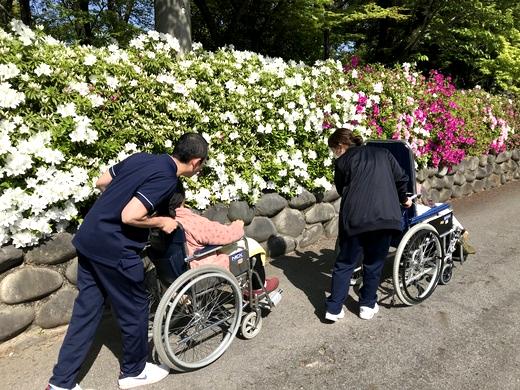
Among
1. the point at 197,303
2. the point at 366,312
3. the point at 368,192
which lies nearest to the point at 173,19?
the point at 368,192

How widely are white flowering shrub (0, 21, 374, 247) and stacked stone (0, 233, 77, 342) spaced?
13cm

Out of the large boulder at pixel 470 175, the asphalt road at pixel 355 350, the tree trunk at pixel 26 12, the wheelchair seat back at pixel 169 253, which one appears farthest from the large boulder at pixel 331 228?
the tree trunk at pixel 26 12

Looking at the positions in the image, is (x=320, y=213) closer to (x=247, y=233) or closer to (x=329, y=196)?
(x=329, y=196)

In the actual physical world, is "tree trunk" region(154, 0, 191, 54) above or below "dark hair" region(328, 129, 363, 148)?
above

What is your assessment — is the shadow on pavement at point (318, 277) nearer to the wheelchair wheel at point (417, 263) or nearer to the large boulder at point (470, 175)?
the wheelchair wheel at point (417, 263)

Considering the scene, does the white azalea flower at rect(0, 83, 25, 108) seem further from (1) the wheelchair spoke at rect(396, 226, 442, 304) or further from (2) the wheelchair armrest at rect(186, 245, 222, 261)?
Answer: (1) the wheelchair spoke at rect(396, 226, 442, 304)

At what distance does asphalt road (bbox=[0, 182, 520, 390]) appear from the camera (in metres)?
2.86

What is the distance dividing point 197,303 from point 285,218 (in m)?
2.38

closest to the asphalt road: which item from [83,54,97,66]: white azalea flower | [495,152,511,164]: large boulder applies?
[83,54,97,66]: white azalea flower

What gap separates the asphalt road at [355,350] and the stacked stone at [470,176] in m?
3.22

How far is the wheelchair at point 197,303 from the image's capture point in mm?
2648

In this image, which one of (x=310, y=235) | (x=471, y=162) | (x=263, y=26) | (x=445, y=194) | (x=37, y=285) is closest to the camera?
(x=37, y=285)

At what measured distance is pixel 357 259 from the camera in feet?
11.5

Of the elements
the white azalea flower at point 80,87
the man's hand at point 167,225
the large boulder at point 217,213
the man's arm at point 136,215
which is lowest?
the large boulder at point 217,213
